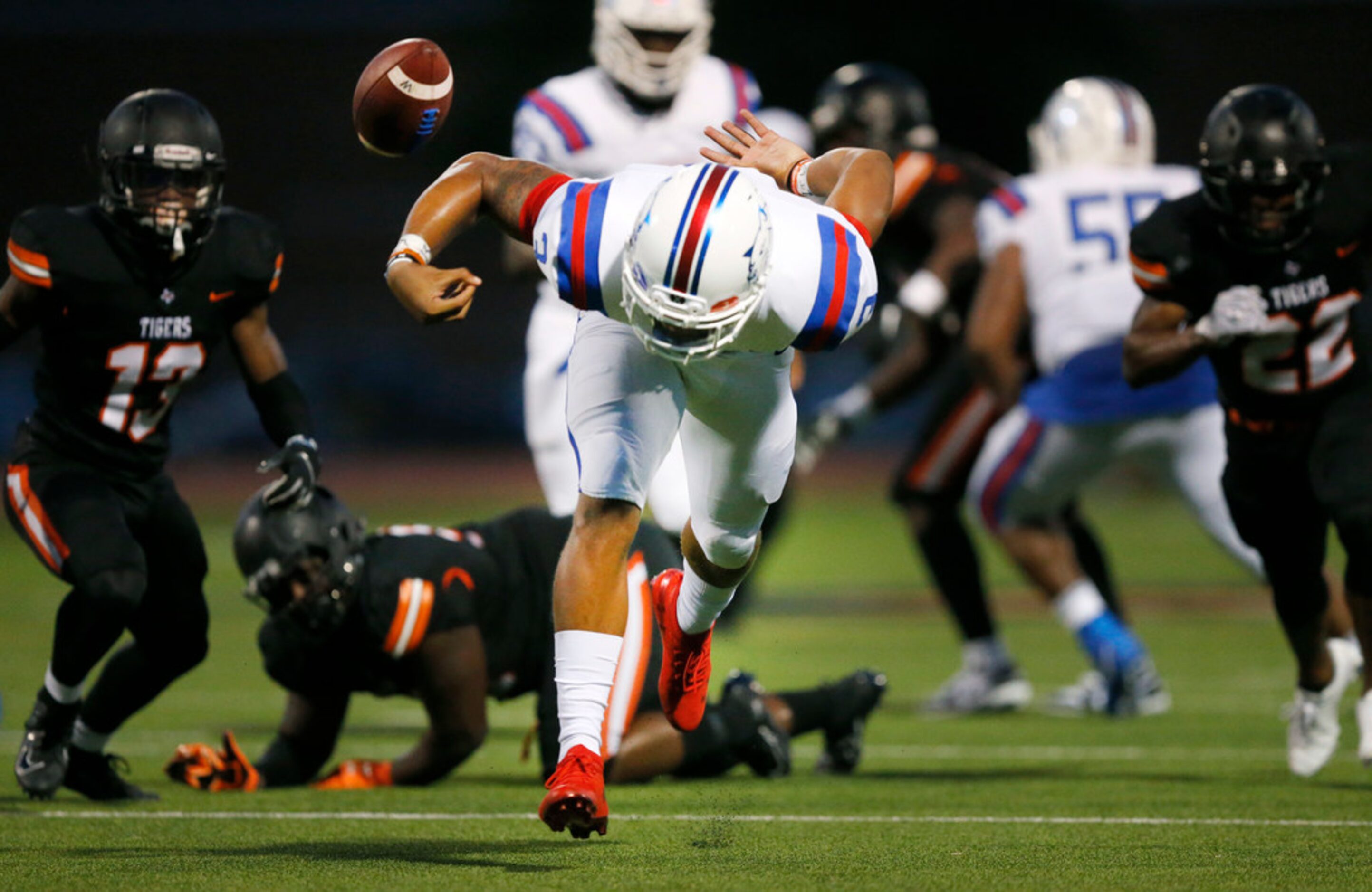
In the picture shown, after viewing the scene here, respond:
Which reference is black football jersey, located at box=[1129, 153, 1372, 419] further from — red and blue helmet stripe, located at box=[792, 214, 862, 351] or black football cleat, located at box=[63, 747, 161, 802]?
black football cleat, located at box=[63, 747, 161, 802]

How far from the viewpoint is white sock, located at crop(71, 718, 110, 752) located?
4.71 meters

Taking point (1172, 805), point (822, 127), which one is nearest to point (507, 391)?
point (822, 127)

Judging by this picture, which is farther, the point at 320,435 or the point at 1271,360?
the point at 320,435

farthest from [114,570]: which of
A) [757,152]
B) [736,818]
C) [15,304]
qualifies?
[757,152]

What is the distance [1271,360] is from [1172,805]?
1157mm

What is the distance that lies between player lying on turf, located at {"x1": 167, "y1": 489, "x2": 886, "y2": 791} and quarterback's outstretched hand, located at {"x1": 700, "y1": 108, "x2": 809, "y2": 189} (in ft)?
4.15

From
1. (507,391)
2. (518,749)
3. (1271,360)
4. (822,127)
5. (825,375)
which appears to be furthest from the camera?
(507,391)

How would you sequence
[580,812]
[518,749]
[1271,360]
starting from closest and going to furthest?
[580,812] < [1271,360] < [518,749]

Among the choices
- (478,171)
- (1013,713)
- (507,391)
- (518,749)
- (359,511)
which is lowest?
(507,391)

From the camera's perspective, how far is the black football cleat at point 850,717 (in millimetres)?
5223

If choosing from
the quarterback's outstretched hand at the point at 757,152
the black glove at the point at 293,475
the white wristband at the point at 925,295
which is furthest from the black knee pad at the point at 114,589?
the white wristband at the point at 925,295

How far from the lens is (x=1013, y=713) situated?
266 inches

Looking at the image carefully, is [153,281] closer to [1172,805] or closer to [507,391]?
[1172,805]

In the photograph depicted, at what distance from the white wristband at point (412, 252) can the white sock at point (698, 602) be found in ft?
3.18
